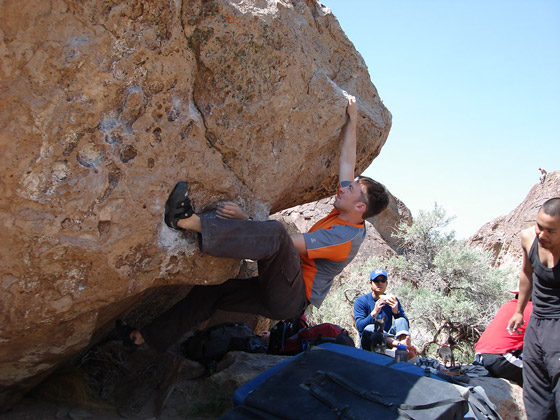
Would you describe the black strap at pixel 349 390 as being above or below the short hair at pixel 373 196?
below

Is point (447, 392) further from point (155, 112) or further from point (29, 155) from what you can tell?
point (29, 155)

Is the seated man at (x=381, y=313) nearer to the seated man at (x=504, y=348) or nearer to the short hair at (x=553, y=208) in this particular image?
the seated man at (x=504, y=348)

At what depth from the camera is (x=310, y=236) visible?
132 inches

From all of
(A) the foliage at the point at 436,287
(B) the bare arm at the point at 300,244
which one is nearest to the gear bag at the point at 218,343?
(B) the bare arm at the point at 300,244

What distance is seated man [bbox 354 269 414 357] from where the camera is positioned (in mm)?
5109

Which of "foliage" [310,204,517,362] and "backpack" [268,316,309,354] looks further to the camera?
"foliage" [310,204,517,362]

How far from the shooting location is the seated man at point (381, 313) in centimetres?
511

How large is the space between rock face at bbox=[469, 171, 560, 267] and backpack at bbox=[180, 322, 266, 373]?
954 centimetres

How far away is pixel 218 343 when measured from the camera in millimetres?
3984

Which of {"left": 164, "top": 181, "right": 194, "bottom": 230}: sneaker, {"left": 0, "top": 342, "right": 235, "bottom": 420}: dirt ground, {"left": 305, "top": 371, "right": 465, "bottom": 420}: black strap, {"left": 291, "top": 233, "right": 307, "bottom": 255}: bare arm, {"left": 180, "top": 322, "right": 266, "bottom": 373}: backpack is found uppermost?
{"left": 164, "top": 181, "right": 194, "bottom": 230}: sneaker

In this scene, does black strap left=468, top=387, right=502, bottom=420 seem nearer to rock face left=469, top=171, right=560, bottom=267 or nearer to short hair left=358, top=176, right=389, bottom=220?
short hair left=358, top=176, right=389, bottom=220

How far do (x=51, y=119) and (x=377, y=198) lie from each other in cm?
234

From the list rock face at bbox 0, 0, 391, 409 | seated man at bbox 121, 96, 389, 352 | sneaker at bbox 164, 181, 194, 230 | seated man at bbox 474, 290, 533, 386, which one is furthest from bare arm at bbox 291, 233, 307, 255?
seated man at bbox 474, 290, 533, 386

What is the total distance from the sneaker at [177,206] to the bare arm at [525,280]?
8.88ft
